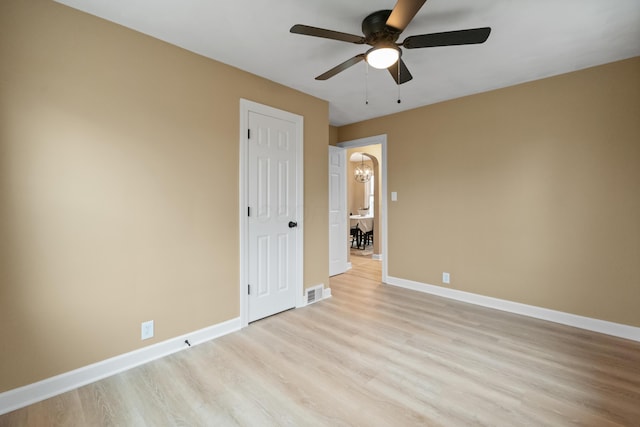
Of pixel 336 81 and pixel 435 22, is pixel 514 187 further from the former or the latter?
pixel 336 81

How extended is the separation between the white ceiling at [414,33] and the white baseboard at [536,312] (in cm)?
242

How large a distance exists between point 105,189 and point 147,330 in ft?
3.66

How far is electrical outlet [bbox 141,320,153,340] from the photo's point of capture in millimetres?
2203

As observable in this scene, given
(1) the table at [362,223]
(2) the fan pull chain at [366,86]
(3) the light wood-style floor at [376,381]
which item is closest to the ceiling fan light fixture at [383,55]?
(2) the fan pull chain at [366,86]

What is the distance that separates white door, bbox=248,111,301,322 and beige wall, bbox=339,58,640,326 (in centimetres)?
175

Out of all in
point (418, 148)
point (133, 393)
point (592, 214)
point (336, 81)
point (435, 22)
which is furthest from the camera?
point (418, 148)

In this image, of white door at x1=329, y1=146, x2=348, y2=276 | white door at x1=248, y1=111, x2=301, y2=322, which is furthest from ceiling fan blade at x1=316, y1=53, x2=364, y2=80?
white door at x1=329, y1=146, x2=348, y2=276

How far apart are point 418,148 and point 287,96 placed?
6.31ft

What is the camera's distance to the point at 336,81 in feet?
9.87

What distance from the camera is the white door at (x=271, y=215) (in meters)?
2.88

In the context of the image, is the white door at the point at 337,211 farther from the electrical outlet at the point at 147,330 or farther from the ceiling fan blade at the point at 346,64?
the electrical outlet at the point at 147,330

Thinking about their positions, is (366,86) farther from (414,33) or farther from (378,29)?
(378,29)

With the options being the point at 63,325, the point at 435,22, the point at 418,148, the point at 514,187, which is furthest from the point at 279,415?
the point at 418,148

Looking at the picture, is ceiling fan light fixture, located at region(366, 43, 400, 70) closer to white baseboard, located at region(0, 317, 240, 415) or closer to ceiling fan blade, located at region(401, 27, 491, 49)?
ceiling fan blade, located at region(401, 27, 491, 49)
